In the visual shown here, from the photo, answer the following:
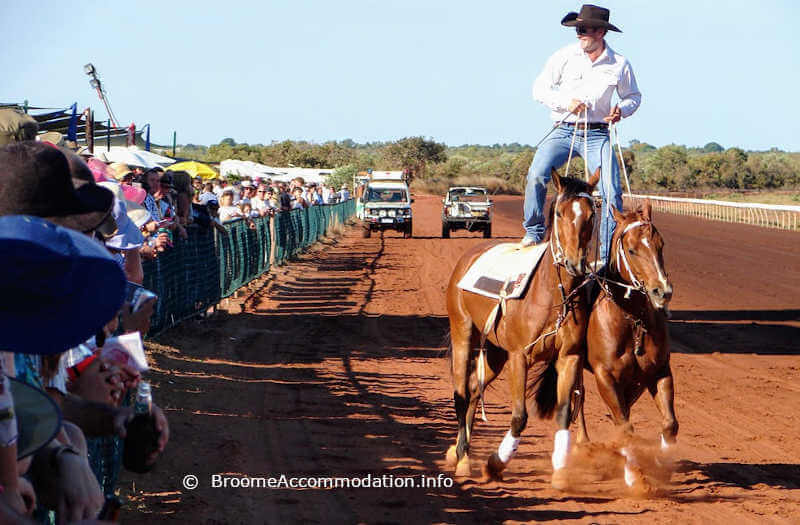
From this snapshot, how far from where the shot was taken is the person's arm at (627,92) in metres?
8.48

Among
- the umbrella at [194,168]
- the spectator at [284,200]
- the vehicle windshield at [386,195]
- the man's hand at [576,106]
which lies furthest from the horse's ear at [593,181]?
the vehicle windshield at [386,195]

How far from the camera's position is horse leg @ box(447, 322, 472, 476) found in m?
7.87

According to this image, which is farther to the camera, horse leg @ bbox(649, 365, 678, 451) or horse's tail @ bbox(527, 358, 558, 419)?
horse's tail @ bbox(527, 358, 558, 419)

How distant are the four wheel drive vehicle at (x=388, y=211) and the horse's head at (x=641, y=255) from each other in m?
31.3

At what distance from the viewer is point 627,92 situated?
8555mm

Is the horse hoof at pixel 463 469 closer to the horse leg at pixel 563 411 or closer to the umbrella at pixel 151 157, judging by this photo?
the horse leg at pixel 563 411

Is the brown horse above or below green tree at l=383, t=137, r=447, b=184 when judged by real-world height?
below

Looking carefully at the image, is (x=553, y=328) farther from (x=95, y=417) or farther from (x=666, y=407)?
(x=95, y=417)

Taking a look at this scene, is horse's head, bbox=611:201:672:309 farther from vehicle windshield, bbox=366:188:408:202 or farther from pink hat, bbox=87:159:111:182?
vehicle windshield, bbox=366:188:408:202

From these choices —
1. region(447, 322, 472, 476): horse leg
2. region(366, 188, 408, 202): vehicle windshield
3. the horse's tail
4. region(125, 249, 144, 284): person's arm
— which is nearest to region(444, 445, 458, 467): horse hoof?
region(447, 322, 472, 476): horse leg

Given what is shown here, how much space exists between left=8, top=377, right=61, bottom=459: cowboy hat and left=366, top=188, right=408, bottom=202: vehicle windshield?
123ft

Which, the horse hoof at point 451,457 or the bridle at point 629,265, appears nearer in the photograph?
the bridle at point 629,265

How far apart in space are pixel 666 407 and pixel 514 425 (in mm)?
1135

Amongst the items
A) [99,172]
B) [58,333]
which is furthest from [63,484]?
[99,172]
